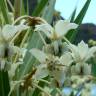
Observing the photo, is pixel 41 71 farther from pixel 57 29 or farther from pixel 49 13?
pixel 49 13

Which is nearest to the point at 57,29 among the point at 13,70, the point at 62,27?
the point at 62,27

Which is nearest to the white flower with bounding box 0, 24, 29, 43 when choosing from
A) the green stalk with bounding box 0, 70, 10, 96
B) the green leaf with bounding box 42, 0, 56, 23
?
the green stalk with bounding box 0, 70, 10, 96

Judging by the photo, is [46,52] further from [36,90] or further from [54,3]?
[54,3]

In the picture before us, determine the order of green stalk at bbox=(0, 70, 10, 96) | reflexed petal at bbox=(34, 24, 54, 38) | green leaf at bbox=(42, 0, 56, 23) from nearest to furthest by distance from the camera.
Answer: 1. reflexed petal at bbox=(34, 24, 54, 38)
2. green stalk at bbox=(0, 70, 10, 96)
3. green leaf at bbox=(42, 0, 56, 23)

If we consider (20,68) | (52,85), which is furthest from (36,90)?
(52,85)

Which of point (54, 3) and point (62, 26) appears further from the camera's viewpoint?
point (54, 3)

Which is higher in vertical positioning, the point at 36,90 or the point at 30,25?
the point at 30,25

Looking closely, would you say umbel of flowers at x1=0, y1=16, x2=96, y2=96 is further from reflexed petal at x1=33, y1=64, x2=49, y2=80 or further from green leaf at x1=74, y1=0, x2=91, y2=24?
green leaf at x1=74, y1=0, x2=91, y2=24
